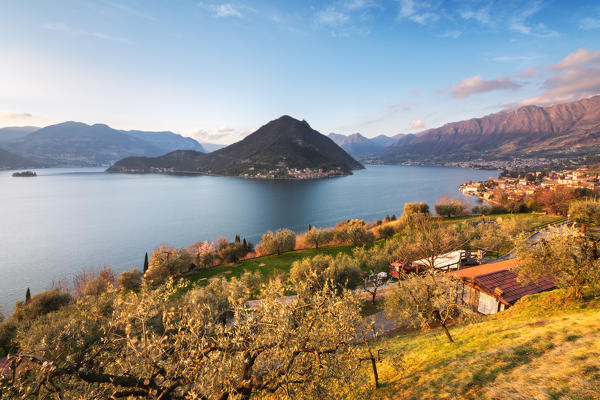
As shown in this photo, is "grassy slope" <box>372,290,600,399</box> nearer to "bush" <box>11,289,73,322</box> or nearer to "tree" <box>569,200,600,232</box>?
"bush" <box>11,289,73,322</box>

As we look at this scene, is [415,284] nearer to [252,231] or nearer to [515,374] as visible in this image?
[515,374]

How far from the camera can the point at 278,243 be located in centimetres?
5797

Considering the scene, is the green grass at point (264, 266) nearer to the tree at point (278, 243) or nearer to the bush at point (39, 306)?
the tree at point (278, 243)

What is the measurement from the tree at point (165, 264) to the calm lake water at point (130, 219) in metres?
22.4

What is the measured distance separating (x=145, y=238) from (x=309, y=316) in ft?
291

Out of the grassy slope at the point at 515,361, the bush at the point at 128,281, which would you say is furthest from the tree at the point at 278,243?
the grassy slope at the point at 515,361

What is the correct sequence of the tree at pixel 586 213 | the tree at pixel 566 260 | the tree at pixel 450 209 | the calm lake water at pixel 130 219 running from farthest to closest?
the tree at pixel 450 209, the calm lake water at pixel 130 219, the tree at pixel 586 213, the tree at pixel 566 260

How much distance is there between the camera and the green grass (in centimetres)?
4768

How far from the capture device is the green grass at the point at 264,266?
156 ft

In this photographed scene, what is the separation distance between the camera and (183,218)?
104375 millimetres

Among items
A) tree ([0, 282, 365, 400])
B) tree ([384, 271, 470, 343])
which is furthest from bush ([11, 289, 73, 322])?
tree ([384, 271, 470, 343])

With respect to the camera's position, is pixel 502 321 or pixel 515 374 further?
pixel 502 321

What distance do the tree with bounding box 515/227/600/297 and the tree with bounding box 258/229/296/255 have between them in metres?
46.2

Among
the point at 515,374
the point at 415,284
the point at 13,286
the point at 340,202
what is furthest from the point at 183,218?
the point at 515,374
